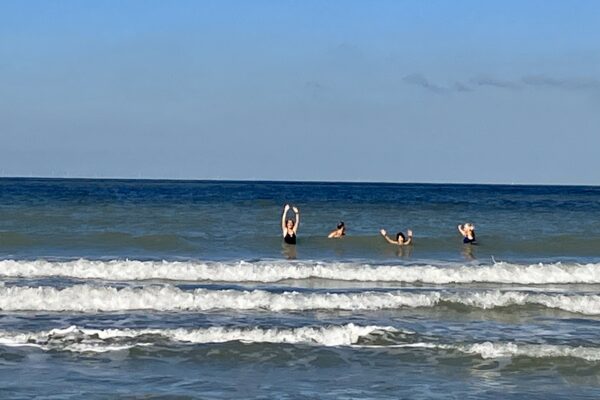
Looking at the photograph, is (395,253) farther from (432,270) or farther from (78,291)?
(78,291)

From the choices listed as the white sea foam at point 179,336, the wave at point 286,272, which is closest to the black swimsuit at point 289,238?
the wave at point 286,272

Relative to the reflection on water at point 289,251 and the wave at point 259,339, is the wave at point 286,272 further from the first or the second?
the wave at point 259,339

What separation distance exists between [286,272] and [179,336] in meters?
8.75

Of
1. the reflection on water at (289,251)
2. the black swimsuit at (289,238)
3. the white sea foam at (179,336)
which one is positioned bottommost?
the white sea foam at (179,336)

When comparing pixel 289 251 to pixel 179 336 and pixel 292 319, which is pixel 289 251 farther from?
pixel 179 336

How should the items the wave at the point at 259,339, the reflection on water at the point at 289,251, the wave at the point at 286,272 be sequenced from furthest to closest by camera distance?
the reflection on water at the point at 289,251 < the wave at the point at 286,272 < the wave at the point at 259,339

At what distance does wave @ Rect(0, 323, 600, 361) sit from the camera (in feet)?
41.4

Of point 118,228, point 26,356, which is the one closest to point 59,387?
point 26,356

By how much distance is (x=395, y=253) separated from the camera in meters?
28.5

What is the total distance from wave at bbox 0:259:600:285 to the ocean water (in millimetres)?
48

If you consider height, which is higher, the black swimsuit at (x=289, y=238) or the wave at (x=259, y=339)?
the black swimsuit at (x=289, y=238)

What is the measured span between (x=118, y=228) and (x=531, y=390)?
24.8m

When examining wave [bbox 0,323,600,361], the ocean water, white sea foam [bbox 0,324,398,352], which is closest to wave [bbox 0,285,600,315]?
the ocean water

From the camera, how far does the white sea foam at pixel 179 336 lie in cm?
1288
